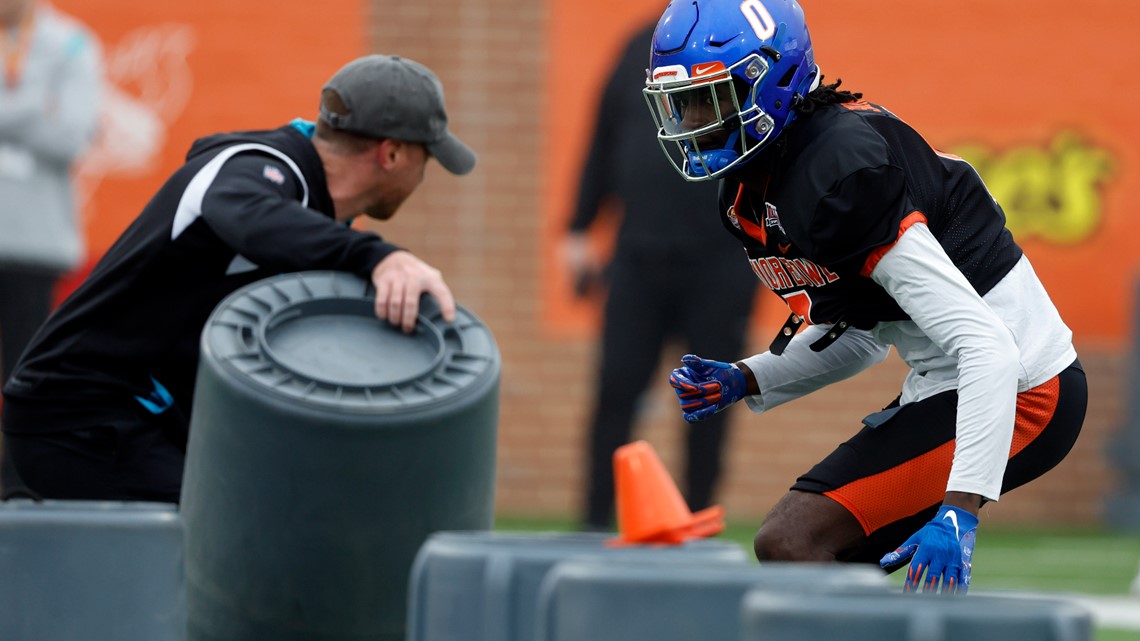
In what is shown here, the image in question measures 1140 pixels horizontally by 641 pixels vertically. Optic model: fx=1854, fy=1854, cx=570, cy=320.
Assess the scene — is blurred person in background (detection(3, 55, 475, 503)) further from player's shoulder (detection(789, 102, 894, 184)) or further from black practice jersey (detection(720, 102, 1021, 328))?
player's shoulder (detection(789, 102, 894, 184))

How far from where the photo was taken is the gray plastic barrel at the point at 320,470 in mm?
3555

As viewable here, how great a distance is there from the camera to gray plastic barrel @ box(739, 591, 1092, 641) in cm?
224

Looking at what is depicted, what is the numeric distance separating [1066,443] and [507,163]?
20.9ft

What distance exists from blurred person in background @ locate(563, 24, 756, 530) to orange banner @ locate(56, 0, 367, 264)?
269 centimetres

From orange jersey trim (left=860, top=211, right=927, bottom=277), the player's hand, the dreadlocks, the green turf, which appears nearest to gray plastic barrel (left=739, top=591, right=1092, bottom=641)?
orange jersey trim (left=860, top=211, right=927, bottom=277)

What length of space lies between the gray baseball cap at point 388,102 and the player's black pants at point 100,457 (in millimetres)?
851

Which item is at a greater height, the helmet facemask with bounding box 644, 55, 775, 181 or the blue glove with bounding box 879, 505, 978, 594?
the helmet facemask with bounding box 644, 55, 775, 181

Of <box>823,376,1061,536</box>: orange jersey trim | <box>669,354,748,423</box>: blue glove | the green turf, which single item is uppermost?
<box>669,354,748,423</box>: blue glove

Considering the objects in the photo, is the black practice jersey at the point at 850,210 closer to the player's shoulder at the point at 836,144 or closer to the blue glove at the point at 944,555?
the player's shoulder at the point at 836,144

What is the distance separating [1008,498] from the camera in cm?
970

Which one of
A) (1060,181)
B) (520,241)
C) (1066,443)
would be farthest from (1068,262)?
(1066,443)

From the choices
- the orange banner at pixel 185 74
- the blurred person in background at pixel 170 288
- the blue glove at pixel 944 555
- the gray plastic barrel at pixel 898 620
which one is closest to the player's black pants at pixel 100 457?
the blurred person in background at pixel 170 288

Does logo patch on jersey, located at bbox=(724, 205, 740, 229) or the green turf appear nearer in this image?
logo patch on jersey, located at bbox=(724, 205, 740, 229)

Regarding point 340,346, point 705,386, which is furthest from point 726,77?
point 340,346
